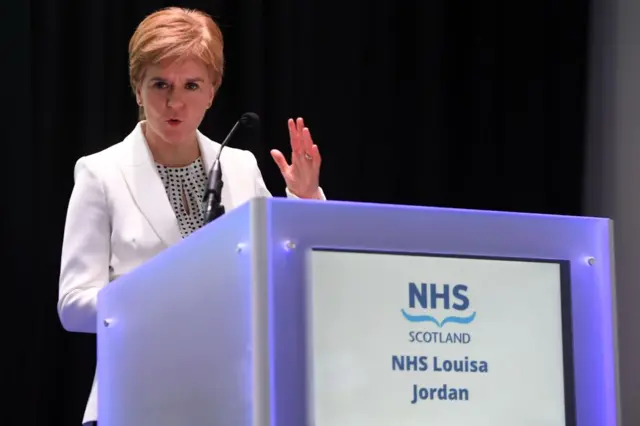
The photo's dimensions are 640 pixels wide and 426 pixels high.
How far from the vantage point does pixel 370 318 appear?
1023mm

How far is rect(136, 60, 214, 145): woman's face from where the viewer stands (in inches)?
71.2

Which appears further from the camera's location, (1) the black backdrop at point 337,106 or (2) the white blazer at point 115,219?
(1) the black backdrop at point 337,106

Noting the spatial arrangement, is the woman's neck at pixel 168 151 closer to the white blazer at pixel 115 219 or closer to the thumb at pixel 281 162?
the white blazer at pixel 115 219

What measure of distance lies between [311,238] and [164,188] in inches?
31.7

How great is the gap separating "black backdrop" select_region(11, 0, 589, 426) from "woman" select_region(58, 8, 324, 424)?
933 millimetres

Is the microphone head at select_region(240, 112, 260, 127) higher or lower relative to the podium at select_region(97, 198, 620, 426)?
higher

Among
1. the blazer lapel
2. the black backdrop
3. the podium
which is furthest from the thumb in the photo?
the black backdrop

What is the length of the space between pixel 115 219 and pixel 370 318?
2.61 feet

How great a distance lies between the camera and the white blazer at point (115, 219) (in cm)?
167

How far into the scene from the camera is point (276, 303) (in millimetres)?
976

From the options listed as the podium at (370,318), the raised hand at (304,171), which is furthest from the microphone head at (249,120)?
the podium at (370,318)

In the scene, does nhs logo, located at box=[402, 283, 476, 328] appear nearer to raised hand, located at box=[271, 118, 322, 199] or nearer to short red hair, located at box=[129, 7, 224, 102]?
raised hand, located at box=[271, 118, 322, 199]

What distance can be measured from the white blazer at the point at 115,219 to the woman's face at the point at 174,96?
0.20ft

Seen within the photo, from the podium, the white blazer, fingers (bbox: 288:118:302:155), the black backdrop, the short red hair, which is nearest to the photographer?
the podium
